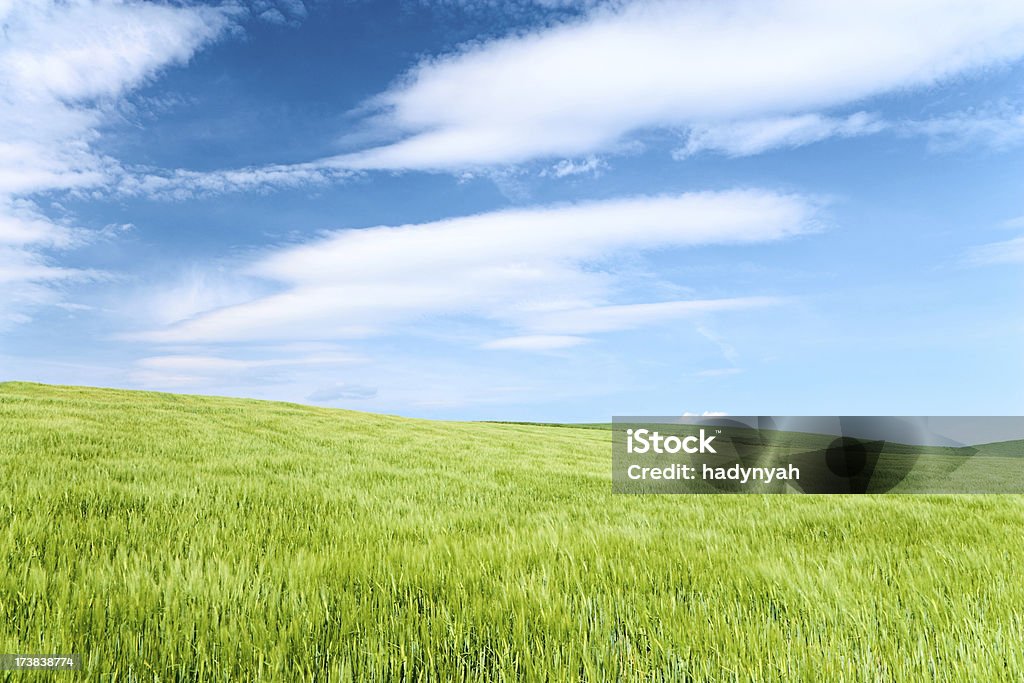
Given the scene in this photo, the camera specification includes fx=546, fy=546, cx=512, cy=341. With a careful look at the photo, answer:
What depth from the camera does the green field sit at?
2.63 metres

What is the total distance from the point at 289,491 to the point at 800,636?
19.8ft

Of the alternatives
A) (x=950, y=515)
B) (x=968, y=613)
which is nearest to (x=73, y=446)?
(x=968, y=613)

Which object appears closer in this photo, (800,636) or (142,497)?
(800,636)

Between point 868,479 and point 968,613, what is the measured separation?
323 inches

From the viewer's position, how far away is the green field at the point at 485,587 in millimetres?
2633

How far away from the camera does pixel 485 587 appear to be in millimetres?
3535

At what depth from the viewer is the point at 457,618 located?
3.04 m

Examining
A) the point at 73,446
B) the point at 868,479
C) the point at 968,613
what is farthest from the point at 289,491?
the point at 868,479

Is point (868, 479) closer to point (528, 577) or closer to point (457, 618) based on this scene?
point (528, 577)

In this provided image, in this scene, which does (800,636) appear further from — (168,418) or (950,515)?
(168,418)

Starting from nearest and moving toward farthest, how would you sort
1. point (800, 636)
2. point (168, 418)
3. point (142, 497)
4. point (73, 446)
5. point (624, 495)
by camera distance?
point (800, 636) < point (142, 497) < point (624, 495) < point (73, 446) < point (168, 418)

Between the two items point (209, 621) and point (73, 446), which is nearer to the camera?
point (209, 621)

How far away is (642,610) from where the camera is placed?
3146 millimetres

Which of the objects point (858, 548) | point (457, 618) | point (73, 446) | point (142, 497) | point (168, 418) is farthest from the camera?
point (168, 418)
